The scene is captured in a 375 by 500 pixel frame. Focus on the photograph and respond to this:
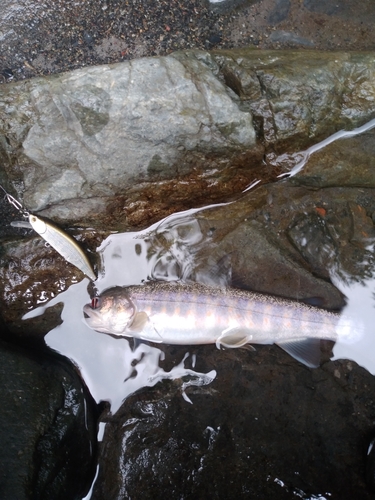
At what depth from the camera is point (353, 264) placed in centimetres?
399

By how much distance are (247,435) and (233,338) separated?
0.79m

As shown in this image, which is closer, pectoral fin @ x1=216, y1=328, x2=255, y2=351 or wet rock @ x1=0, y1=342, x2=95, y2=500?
wet rock @ x1=0, y1=342, x2=95, y2=500

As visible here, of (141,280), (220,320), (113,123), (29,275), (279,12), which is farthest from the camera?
(279,12)

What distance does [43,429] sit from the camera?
334cm

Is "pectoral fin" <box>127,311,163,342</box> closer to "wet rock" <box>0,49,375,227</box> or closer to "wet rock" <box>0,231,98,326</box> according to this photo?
"wet rock" <box>0,231,98,326</box>

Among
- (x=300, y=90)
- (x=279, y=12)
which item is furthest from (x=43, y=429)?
(x=279, y=12)

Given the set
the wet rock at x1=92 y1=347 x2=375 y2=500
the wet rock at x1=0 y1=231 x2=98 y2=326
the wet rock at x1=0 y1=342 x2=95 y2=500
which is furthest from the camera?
the wet rock at x1=0 y1=231 x2=98 y2=326

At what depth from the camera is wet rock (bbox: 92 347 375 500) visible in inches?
136

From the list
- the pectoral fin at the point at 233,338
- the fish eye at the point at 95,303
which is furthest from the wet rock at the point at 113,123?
the pectoral fin at the point at 233,338

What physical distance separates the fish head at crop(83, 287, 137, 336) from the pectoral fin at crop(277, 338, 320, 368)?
4.63ft

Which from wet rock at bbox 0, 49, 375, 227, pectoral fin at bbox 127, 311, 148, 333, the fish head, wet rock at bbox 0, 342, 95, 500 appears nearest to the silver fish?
wet rock at bbox 0, 49, 375, 227

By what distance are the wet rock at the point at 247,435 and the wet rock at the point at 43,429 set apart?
0.24 meters

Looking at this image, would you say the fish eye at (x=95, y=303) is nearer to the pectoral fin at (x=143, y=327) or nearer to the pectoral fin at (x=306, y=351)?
the pectoral fin at (x=143, y=327)

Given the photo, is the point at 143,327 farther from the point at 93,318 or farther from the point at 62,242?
the point at 62,242
